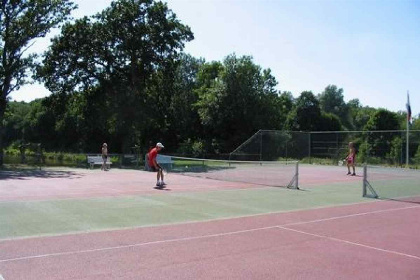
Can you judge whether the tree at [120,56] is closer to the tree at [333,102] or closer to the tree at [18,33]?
the tree at [18,33]

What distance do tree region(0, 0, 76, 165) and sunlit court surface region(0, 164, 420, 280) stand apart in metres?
18.6

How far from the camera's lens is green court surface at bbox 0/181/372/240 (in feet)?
31.9

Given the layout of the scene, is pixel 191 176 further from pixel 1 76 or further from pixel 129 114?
pixel 1 76

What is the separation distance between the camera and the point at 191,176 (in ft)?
76.2

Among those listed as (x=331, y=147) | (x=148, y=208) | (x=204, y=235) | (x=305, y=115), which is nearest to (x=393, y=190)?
(x=148, y=208)

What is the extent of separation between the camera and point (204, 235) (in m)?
9.03

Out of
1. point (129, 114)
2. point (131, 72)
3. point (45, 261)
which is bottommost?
point (45, 261)

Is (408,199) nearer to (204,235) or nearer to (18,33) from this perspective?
(204,235)

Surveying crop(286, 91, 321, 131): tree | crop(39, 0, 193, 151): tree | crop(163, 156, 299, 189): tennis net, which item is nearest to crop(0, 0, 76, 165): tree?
crop(39, 0, 193, 151): tree

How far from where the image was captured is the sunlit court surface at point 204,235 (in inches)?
263

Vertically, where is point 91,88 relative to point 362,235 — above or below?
above

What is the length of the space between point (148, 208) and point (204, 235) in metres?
3.61

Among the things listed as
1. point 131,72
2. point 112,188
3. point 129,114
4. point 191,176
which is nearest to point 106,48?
point 131,72

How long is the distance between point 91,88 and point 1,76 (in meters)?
7.41
